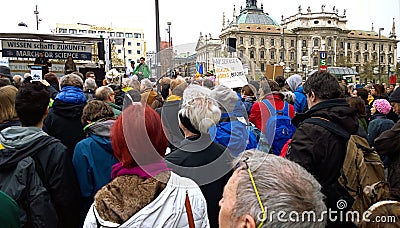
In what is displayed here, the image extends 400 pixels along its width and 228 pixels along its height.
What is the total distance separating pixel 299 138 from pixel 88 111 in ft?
6.14

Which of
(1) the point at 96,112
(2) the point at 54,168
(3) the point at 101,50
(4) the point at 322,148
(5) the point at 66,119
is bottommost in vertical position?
(2) the point at 54,168

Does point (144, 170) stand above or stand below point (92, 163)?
above

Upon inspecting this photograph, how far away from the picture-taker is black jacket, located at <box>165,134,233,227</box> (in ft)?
6.32

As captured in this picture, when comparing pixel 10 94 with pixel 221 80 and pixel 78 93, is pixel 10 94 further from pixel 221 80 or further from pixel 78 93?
pixel 221 80

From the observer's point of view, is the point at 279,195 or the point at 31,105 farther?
the point at 31,105

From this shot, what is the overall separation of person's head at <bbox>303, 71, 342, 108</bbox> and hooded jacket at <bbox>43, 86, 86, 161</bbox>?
7.92 ft

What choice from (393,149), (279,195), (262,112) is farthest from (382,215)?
(393,149)

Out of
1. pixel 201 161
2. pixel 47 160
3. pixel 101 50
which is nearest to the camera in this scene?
pixel 201 161

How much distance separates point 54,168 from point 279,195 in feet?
6.66

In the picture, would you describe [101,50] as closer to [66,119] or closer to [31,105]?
[66,119]

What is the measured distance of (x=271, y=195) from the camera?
129cm

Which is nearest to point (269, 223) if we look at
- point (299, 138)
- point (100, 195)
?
point (100, 195)

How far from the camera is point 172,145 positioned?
2.44m

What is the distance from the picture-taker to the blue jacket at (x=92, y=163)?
317 centimetres
